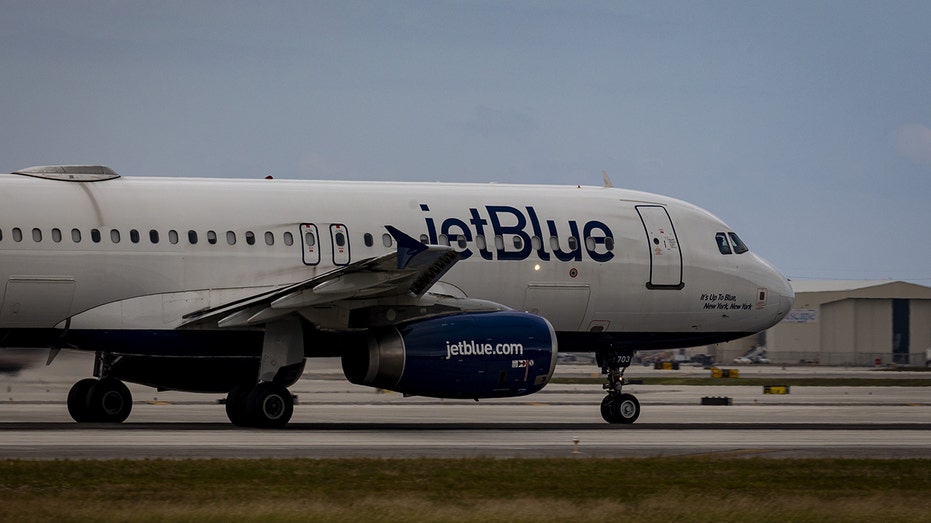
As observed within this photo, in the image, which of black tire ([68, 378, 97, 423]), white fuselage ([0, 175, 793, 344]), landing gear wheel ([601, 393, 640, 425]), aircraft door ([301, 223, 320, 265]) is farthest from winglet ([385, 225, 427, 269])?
black tire ([68, 378, 97, 423])

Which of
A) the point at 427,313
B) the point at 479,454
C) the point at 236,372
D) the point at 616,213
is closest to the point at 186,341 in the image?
the point at 236,372

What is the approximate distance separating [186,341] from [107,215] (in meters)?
2.53

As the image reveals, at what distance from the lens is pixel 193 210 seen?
80.9 feet

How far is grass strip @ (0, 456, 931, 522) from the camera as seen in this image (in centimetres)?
1341

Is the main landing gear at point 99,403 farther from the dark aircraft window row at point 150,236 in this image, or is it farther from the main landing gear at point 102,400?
the dark aircraft window row at point 150,236

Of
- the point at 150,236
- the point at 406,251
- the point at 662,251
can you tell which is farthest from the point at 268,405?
the point at 662,251

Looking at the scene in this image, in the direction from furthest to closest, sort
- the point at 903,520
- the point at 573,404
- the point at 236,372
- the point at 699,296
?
1. the point at 573,404
2. the point at 699,296
3. the point at 236,372
4. the point at 903,520

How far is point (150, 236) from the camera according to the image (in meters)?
24.2

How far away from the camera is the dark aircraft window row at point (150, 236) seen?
23484mm

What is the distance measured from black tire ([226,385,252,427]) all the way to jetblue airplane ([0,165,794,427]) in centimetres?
4

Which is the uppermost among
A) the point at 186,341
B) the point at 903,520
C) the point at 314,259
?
the point at 314,259

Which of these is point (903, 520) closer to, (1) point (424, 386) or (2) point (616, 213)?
(1) point (424, 386)

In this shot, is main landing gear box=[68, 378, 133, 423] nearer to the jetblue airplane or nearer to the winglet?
the jetblue airplane

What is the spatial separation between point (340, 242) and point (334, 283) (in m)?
2.90
